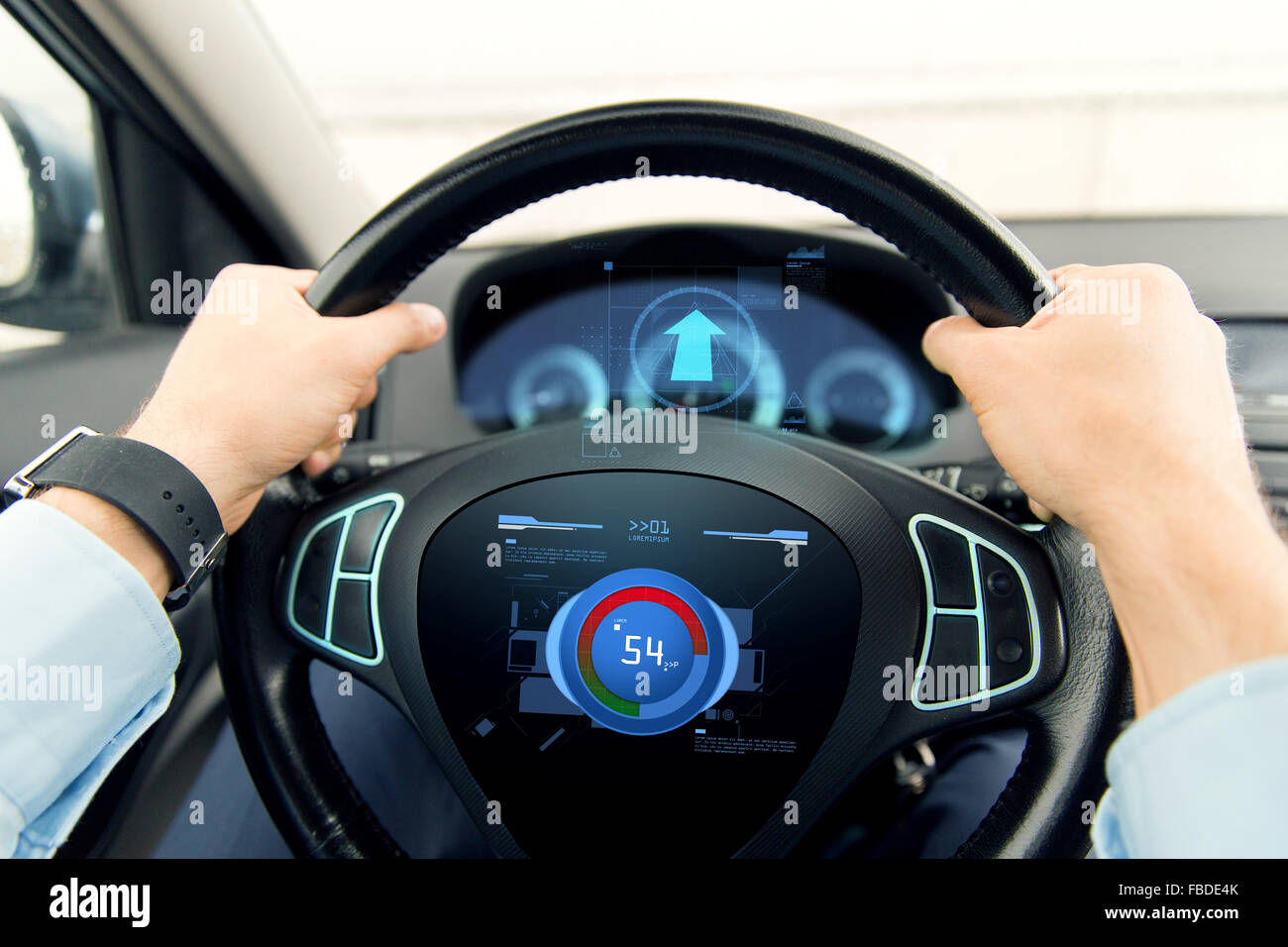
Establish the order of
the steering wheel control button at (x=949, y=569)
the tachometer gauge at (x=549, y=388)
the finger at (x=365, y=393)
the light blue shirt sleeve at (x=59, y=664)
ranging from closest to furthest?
1. the light blue shirt sleeve at (x=59, y=664)
2. the steering wheel control button at (x=949, y=569)
3. the finger at (x=365, y=393)
4. the tachometer gauge at (x=549, y=388)

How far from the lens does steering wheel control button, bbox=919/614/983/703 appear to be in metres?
0.72

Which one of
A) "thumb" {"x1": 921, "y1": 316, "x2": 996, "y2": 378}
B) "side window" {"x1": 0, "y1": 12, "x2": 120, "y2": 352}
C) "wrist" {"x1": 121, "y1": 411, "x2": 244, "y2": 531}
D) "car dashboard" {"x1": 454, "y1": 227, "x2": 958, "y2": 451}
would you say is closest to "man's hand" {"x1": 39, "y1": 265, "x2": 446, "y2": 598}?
"wrist" {"x1": 121, "y1": 411, "x2": 244, "y2": 531}

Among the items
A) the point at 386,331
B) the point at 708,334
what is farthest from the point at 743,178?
the point at 386,331

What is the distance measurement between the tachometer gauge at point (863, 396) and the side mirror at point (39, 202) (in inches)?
54.1

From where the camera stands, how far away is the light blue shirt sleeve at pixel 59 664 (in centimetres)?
63

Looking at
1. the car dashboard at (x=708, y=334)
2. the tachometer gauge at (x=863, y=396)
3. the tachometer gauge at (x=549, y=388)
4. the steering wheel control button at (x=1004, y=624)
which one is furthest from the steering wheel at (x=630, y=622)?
the tachometer gauge at (x=863, y=396)

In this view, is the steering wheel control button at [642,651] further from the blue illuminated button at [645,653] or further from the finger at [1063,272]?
the finger at [1063,272]

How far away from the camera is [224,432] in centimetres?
78

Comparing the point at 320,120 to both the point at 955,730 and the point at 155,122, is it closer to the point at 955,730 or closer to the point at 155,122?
the point at 155,122

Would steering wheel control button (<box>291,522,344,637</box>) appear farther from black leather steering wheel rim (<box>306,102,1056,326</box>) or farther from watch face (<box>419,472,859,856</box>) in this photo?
black leather steering wheel rim (<box>306,102,1056,326</box>)

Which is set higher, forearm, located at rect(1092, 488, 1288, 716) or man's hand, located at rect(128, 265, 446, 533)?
man's hand, located at rect(128, 265, 446, 533)

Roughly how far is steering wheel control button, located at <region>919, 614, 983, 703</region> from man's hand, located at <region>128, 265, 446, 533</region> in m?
0.61

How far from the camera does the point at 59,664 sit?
2.12 feet

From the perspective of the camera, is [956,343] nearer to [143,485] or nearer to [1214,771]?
[1214,771]
